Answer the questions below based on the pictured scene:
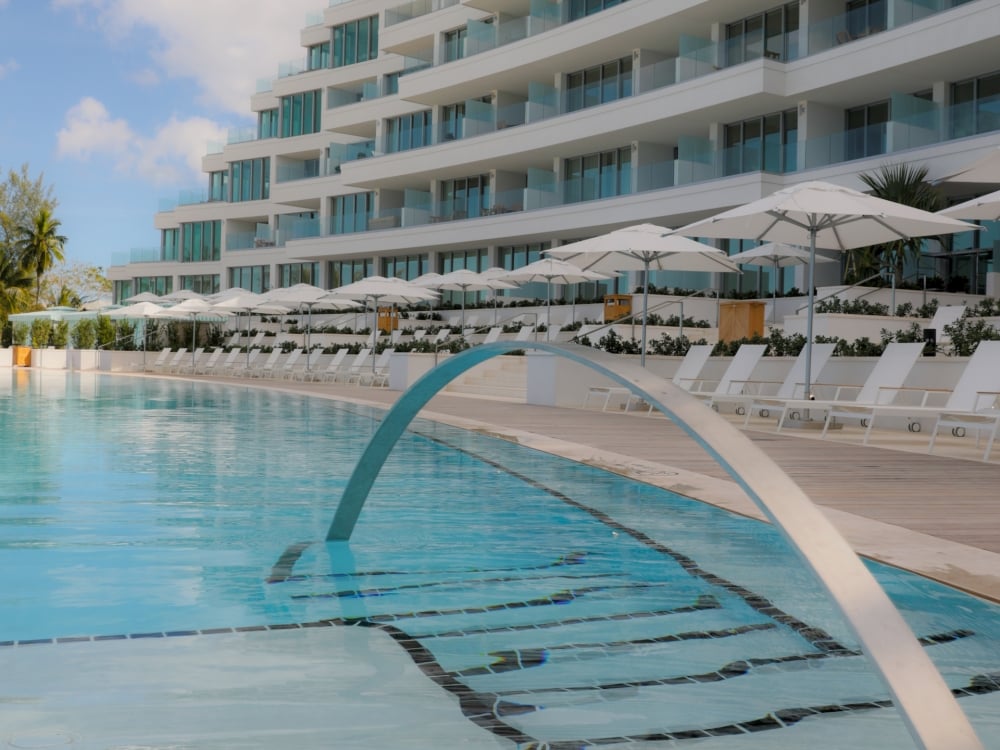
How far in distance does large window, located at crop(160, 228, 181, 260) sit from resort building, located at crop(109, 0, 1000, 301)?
5633 mm

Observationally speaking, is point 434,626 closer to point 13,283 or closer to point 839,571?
point 839,571

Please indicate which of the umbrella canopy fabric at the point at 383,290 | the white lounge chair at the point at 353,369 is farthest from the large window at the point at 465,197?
the umbrella canopy fabric at the point at 383,290

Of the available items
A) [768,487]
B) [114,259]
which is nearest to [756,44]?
[768,487]

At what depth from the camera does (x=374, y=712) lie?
10.4ft

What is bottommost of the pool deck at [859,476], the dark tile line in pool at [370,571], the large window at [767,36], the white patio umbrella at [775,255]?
the dark tile line in pool at [370,571]

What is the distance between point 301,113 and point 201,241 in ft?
37.8

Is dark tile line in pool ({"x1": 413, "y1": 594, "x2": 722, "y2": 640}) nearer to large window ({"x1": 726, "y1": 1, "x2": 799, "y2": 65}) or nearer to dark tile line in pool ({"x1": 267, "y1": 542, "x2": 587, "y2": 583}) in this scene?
dark tile line in pool ({"x1": 267, "y1": 542, "x2": 587, "y2": 583})

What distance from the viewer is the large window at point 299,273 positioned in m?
51.7

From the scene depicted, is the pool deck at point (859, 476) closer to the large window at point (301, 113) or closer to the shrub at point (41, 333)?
the shrub at point (41, 333)

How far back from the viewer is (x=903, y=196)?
2297 cm

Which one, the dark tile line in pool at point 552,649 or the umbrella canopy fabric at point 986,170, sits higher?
the umbrella canopy fabric at point 986,170

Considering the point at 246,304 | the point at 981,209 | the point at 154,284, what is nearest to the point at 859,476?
the point at 981,209

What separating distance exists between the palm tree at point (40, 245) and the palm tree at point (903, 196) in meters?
51.1

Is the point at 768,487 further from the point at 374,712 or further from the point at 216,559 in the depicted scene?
the point at 216,559
